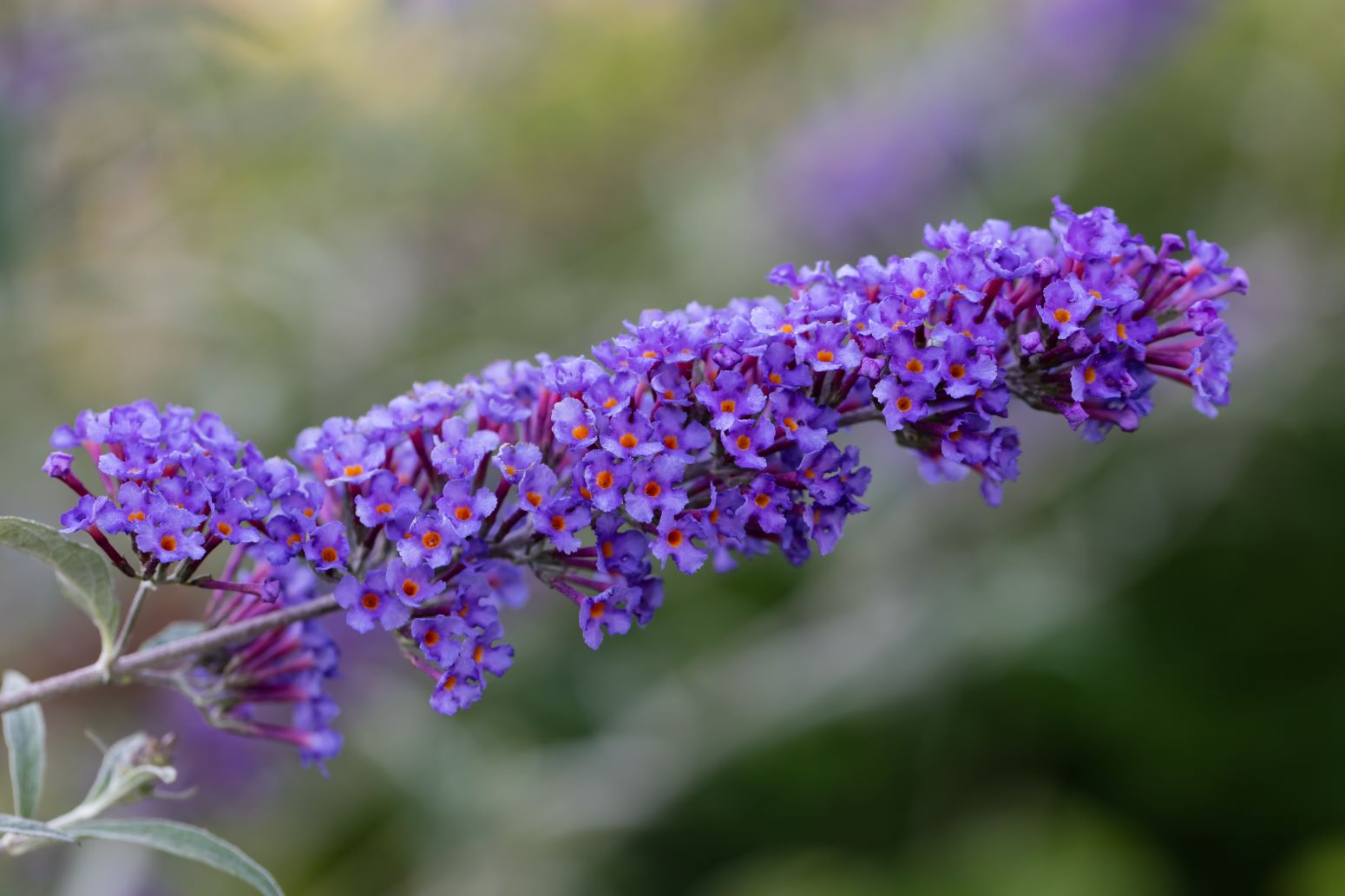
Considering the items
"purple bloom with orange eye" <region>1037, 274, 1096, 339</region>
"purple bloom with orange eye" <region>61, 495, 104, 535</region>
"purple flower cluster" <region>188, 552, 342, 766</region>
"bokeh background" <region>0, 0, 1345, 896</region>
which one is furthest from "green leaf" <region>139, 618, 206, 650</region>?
"bokeh background" <region>0, 0, 1345, 896</region>

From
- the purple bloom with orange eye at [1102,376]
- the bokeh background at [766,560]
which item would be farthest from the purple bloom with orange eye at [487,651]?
the bokeh background at [766,560]

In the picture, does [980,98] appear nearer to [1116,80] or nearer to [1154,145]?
[1116,80]

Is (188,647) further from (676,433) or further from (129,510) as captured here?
(676,433)

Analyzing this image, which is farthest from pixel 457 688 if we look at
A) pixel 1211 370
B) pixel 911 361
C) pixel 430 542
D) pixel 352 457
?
pixel 1211 370

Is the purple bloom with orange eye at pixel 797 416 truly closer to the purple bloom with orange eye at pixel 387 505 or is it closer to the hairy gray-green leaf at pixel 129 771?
the purple bloom with orange eye at pixel 387 505

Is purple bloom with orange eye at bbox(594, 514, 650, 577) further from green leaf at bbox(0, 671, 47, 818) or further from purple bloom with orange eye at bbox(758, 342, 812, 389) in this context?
green leaf at bbox(0, 671, 47, 818)
